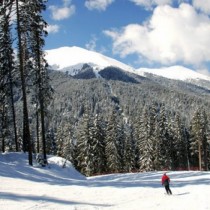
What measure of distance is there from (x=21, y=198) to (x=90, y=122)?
153 ft

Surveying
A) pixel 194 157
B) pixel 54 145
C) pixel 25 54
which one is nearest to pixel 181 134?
pixel 194 157

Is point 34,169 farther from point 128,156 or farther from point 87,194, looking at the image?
point 128,156

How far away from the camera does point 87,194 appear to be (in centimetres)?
2372

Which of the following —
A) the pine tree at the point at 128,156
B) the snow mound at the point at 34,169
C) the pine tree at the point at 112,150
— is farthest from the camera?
the pine tree at the point at 128,156

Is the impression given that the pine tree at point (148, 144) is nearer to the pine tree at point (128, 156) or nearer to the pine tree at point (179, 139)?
the pine tree at point (128, 156)

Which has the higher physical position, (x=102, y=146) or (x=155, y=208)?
(x=102, y=146)

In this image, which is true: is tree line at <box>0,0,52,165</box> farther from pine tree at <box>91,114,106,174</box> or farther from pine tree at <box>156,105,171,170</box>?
pine tree at <box>156,105,171,170</box>

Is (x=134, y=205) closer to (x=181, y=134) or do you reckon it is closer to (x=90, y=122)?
(x=90, y=122)

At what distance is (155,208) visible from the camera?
2072 cm

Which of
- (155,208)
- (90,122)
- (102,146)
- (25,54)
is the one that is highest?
(25,54)

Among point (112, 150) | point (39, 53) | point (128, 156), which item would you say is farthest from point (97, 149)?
point (39, 53)

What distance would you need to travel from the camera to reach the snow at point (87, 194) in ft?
65.8

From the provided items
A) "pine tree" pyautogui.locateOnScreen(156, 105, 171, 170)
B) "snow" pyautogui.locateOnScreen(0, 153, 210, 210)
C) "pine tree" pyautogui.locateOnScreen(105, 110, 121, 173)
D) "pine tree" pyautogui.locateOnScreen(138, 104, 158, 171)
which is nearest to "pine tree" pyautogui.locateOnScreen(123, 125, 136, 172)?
"pine tree" pyautogui.locateOnScreen(138, 104, 158, 171)

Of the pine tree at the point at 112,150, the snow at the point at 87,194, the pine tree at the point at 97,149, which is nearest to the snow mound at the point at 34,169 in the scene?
the snow at the point at 87,194
